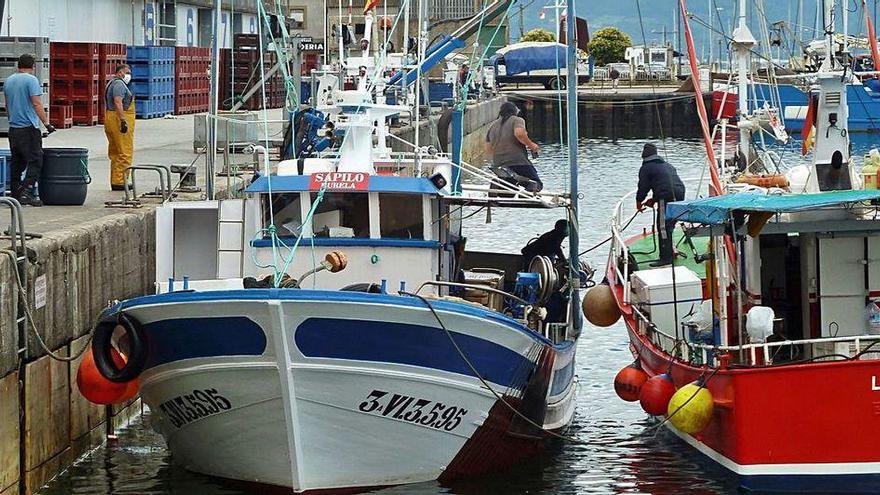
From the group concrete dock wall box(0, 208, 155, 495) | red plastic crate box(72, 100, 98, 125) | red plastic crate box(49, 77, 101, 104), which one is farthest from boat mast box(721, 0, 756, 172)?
red plastic crate box(72, 100, 98, 125)

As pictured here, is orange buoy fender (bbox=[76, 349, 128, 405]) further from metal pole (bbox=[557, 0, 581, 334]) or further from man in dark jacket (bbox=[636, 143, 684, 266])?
man in dark jacket (bbox=[636, 143, 684, 266])

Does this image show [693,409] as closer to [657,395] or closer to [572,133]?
[657,395]

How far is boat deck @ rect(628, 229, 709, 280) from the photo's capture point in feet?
53.4

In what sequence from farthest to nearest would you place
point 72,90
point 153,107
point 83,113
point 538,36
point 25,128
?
point 538,36
point 153,107
point 83,113
point 72,90
point 25,128

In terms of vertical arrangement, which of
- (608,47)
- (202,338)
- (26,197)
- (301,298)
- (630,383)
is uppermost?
(608,47)

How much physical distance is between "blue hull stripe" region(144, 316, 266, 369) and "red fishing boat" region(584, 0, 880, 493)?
326 centimetres

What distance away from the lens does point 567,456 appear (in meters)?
14.0

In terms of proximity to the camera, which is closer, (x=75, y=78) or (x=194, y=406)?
(x=194, y=406)

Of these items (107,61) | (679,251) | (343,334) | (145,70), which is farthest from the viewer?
(145,70)

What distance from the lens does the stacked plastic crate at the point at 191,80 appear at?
1463 inches

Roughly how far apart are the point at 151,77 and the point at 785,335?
24095 millimetres

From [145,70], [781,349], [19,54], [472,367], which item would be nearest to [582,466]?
[781,349]

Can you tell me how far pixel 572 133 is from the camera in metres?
13.8

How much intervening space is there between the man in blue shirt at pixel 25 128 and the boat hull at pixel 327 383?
4491 millimetres
